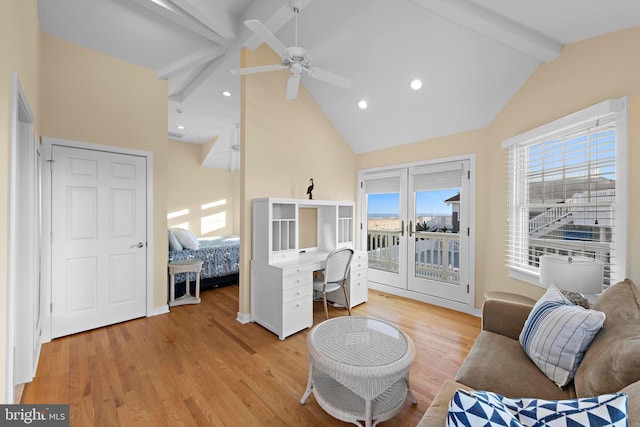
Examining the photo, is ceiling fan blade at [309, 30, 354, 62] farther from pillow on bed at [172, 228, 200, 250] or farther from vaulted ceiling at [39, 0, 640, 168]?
pillow on bed at [172, 228, 200, 250]

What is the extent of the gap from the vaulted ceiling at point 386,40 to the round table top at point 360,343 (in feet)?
6.98

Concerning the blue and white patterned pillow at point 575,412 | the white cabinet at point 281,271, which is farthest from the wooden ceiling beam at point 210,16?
the blue and white patterned pillow at point 575,412

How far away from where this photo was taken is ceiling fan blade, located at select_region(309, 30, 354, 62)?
1.91 m

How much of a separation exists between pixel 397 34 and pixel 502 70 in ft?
3.69

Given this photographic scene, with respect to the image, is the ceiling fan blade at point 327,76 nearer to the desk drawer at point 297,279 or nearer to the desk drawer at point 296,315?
the desk drawer at point 297,279

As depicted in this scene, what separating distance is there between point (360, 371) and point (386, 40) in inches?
123

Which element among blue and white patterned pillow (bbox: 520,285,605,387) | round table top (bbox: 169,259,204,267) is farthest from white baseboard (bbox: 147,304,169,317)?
blue and white patterned pillow (bbox: 520,285,605,387)

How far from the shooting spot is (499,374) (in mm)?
1356

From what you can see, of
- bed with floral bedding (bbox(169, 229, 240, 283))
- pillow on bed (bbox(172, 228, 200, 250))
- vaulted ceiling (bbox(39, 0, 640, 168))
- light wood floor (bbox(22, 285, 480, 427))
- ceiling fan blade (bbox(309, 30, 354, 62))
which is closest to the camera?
light wood floor (bbox(22, 285, 480, 427))

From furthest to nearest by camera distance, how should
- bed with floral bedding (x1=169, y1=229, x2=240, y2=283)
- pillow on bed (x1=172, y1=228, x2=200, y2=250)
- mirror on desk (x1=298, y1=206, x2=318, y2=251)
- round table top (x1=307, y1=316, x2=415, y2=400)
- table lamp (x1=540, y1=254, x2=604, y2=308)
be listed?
1. pillow on bed (x1=172, y1=228, x2=200, y2=250)
2. bed with floral bedding (x1=169, y1=229, x2=240, y2=283)
3. mirror on desk (x1=298, y1=206, x2=318, y2=251)
4. table lamp (x1=540, y1=254, x2=604, y2=308)
5. round table top (x1=307, y1=316, x2=415, y2=400)

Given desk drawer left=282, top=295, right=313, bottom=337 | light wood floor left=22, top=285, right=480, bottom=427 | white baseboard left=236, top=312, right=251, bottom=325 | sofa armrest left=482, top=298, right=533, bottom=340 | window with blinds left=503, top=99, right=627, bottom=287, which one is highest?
window with blinds left=503, top=99, right=627, bottom=287

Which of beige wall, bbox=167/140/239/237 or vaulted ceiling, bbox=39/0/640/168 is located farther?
beige wall, bbox=167/140/239/237

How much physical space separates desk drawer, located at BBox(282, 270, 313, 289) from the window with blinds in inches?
86.0

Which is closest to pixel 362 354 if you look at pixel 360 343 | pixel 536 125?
pixel 360 343
